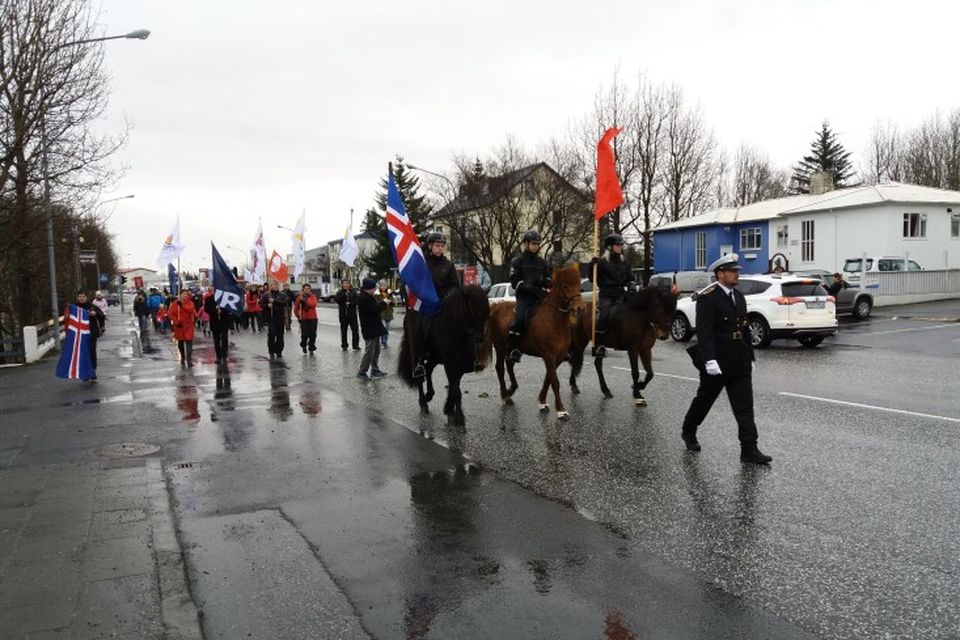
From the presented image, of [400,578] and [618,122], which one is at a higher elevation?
[618,122]

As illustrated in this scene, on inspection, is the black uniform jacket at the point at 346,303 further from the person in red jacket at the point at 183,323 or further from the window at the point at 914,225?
the window at the point at 914,225

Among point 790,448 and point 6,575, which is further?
point 790,448

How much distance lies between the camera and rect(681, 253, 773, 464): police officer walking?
714cm

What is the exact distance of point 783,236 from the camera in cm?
4412

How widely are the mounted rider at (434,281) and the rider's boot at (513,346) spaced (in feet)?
4.88

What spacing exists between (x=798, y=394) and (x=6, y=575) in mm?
9998

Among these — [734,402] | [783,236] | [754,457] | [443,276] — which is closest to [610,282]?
[443,276]

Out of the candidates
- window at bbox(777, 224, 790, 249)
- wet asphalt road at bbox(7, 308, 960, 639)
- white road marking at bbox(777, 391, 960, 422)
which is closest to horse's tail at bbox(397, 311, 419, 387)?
wet asphalt road at bbox(7, 308, 960, 639)

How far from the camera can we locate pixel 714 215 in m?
48.6

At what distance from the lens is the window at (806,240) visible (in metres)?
42.2

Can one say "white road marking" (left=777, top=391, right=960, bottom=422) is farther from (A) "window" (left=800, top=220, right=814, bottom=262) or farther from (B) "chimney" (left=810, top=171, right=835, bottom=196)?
(B) "chimney" (left=810, top=171, right=835, bottom=196)

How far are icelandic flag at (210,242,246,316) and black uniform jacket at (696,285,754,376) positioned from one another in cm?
1261

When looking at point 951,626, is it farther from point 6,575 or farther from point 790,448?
point 6,575

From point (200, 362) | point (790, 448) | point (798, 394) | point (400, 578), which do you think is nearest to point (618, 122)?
point (200, 362)
